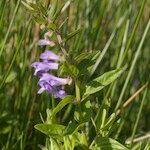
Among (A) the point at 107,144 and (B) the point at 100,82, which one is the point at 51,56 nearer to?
(B) the point at 100,82

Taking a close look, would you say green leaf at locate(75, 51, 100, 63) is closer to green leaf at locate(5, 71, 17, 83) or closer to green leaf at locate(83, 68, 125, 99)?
green leaf at locate(83, 68, 125, 99)

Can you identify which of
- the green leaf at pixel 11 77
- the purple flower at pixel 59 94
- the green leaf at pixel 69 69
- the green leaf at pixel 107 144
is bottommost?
the green leaf at pixel 107 144

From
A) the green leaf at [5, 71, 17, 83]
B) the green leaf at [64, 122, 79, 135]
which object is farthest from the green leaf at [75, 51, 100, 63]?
the green leaf at [5, 71, 17, 83]

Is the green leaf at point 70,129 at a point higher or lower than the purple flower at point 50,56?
lower

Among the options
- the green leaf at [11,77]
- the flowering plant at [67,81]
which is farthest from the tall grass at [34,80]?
the flowering plant at [67,81]

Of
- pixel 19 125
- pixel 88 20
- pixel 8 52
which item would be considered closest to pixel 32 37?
pixel 8 52

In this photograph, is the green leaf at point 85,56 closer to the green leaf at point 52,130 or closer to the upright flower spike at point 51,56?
the upright flower spike at point 51,56

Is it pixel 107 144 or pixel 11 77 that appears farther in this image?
pixel 11 77

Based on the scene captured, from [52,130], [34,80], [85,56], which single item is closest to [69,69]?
[85,56]
